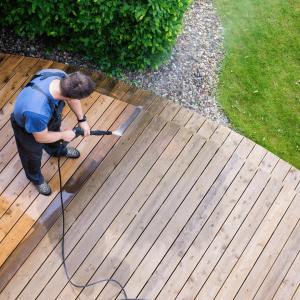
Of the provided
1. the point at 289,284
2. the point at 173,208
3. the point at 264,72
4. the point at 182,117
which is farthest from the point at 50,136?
the point at 264,72

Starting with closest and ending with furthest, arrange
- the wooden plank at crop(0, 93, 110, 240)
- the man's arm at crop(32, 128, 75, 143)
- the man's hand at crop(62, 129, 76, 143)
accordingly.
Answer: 1. the man's arm at crop(32, 128, 75, 143)
2. the man's hand at crop(62, 129, 76, 143)
3. the wooden plank at crop(0, 93, 110, 240)

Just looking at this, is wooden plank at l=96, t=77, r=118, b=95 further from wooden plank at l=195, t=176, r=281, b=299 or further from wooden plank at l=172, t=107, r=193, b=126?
wooden plank at l=195, t=176, r=281, b=299

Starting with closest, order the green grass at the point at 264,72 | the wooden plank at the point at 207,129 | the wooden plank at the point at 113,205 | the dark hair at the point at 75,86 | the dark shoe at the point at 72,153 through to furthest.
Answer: the dark hair at the point at 75,86, the wooden plank at the point at 113,205, the dark shoe at the point at 72,153, the wooden plank at the point at 207,129, the green grass at the point at 264,72

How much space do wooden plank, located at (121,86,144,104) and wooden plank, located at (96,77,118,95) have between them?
0.24m

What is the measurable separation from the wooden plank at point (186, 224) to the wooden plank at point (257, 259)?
46 cm

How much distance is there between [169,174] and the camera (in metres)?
2.88

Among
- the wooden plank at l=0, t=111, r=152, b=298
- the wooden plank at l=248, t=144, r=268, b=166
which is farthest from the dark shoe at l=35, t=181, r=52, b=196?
the wooden plank at l=248, t=144, r=268, b=166

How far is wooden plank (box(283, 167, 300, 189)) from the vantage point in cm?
321

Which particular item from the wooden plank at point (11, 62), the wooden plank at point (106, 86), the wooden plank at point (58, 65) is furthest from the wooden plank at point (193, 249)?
the wooden plank at point (11, 62)

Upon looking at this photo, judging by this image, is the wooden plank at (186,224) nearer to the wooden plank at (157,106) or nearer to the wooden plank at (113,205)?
the wooden plank at (113,205)

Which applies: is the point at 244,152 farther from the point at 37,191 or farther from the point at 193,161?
the point at 37,191

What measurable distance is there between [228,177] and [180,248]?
978 mm

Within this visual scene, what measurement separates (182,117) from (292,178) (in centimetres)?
165

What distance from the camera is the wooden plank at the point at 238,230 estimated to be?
2.56 metres
